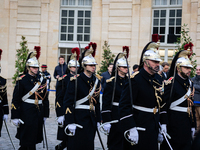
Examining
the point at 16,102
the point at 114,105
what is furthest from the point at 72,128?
the point at 16,102

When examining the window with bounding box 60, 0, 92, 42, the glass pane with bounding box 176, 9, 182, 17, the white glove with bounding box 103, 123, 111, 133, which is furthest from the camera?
the window with bounding box 60, 0, 92, 42

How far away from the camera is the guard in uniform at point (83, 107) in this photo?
5.96 metres

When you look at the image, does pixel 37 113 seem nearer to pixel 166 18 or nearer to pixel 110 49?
pixel 110 49

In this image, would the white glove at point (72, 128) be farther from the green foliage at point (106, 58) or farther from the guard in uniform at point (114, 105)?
the green foliage at point (106, 58)

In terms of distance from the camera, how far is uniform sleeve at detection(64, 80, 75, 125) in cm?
598

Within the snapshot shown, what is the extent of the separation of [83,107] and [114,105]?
1206mm

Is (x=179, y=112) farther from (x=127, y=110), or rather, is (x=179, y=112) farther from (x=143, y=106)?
(x=127, y=110)

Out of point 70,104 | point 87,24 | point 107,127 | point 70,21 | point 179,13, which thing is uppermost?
point 179,13

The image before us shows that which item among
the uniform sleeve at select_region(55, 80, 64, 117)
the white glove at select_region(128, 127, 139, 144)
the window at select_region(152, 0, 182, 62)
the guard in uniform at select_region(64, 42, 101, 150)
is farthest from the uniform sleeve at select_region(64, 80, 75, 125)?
the window at select_region(152, 0, 182, 62)

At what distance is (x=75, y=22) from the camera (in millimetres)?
18094

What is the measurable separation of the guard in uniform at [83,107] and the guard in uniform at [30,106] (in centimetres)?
144

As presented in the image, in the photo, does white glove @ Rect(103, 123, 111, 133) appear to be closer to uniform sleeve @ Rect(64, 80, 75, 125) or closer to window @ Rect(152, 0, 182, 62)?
uniform sleeve @ Rect(64, 80, 75, 125)

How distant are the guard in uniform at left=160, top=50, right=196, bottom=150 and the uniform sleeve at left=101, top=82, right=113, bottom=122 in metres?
1.21

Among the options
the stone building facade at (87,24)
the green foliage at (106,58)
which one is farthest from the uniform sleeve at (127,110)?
the stone building facade at (87,24)
